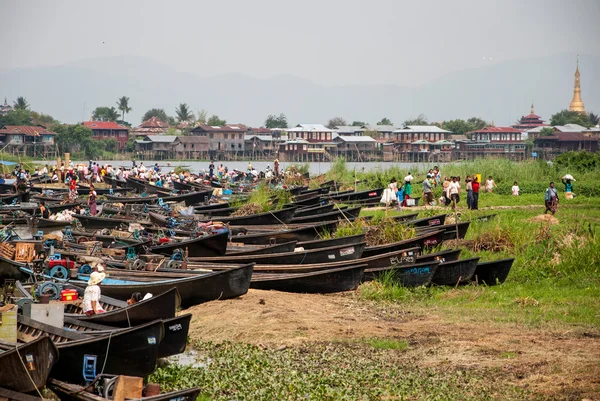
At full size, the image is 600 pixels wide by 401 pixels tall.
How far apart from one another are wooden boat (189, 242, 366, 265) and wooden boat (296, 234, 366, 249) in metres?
1.40

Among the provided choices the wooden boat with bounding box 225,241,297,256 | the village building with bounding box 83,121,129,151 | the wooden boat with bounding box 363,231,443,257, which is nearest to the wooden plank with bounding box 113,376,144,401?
the wooden boat with bounding box 225,241,297,256

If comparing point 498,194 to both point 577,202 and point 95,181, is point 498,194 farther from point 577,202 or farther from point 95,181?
point 95,181

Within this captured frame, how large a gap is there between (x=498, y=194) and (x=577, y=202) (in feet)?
14.9

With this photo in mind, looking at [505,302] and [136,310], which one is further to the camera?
[505,302]

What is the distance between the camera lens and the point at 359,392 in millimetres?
9641

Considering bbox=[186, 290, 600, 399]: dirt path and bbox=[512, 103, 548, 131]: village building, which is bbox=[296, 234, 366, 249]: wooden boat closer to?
bbox=[186, 290, 600, 399]: dirt path

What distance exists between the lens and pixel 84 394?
27.6 ft

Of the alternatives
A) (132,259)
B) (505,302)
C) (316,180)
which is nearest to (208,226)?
(132,259)

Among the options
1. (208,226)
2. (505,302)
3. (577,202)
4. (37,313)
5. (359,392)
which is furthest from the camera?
(577,202)

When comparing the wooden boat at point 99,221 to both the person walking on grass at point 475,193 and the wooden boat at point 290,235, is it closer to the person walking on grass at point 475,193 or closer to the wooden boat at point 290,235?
the wooden boat at point 290,235

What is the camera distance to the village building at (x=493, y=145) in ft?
332

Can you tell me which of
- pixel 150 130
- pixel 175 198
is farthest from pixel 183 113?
pixel 175 198

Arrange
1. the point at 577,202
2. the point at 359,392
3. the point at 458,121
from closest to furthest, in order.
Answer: the point at 359,392
the point at 577,202
the point at 458,121

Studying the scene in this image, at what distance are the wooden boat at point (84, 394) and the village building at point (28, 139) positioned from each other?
7426 cm
